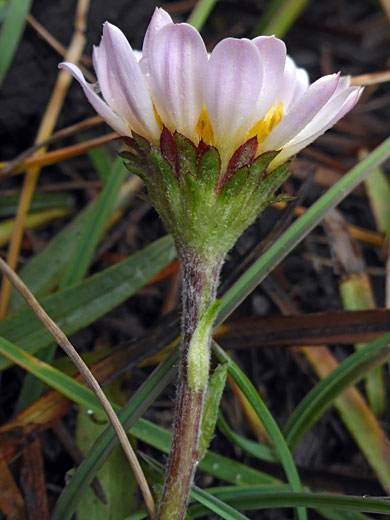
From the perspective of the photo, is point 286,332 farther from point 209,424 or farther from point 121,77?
point 121,77

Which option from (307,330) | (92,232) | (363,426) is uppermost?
(92,232)

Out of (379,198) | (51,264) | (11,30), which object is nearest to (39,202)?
(51,264)

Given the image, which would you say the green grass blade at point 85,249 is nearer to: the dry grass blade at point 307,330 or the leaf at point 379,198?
the dry grass blade at point 307,330

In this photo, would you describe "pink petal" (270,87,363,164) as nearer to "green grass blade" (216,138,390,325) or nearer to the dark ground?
"green grass blade" (216,138,390,325)

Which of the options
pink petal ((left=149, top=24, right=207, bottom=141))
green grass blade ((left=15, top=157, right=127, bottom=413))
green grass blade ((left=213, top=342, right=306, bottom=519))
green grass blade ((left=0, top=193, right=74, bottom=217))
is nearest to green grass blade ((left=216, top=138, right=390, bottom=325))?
green grass blade ((left=213, top=342, right=306, bottom=519))

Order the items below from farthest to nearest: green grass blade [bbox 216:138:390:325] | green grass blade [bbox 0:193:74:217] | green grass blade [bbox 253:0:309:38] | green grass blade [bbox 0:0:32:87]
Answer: green grass blade [bbox 253:0:309:38] → green grass blade [bbox 0:193:74:217] → green grass blade [bbox 0:0:32:87] → green grass blade [bbox 216:138:390:325]

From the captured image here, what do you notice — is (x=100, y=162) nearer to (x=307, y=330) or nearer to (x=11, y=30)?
(x=11, y=30)

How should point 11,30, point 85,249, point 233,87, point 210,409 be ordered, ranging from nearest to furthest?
point 233,87 < point 210,409 < point 85,249 < point 11,30
